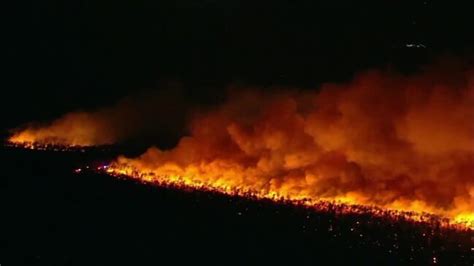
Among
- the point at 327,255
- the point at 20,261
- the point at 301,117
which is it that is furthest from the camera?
the point at 301,117

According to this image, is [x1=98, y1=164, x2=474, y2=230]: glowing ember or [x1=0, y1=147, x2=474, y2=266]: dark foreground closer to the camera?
[x1=0, y1=147, x2=474, y2=266]: dark foreground

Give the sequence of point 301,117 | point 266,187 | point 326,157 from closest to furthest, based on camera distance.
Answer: point 266,187 < point 326,157 < point 301,117

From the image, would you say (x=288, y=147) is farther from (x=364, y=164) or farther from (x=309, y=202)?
(x=309, y=202)

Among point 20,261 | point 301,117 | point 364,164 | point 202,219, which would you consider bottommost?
point 20,261

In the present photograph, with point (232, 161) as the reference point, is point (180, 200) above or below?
below

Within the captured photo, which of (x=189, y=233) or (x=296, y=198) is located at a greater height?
(x=296, y=198)

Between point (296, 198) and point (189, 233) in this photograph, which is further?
point (296, 198)

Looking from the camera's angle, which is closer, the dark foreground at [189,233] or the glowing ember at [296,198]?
the dark foreground at [189,233]

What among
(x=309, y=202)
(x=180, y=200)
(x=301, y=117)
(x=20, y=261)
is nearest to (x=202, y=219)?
(x=180, y=200)
